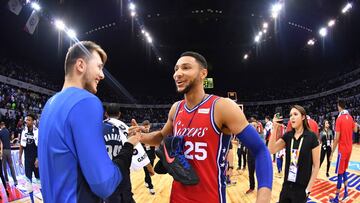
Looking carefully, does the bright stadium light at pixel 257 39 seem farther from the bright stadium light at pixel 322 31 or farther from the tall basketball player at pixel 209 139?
the tall basketball player at pixel 209 139

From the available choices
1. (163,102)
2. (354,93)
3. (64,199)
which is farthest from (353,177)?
(163,102)

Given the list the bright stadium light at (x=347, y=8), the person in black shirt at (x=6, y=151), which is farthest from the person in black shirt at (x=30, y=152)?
the bright stadium light at (x=347, y=8)

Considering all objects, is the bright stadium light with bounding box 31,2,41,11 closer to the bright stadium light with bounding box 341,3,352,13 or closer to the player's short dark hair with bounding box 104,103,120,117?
the player's short dark hair with bounding box 104,103,120,117

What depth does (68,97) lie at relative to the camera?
4.82ft

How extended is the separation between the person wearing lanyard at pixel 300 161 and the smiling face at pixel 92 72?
2380mm

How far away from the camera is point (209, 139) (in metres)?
1.98

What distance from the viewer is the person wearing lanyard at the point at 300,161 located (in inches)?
137

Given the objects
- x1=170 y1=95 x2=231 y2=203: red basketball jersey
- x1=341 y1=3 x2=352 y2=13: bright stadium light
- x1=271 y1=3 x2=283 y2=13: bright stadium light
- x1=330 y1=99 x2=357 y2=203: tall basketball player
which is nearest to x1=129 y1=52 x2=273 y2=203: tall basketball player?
x1=170 y1=95 x2=231 y2=203: red basketball jersey

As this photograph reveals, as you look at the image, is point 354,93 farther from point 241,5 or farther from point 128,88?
point 128,88

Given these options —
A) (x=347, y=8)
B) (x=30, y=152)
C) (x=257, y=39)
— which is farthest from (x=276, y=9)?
(x=30, y=152)

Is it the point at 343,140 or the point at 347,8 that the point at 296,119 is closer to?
the point at 343,140

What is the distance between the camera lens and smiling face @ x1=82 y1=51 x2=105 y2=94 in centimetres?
164

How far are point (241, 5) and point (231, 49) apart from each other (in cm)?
1140

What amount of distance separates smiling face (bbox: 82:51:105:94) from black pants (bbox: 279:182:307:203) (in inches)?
116
